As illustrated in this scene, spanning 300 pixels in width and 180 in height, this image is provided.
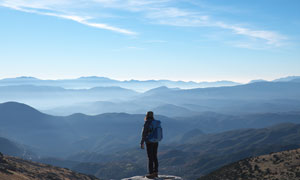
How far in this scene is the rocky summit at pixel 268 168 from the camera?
33000 mm

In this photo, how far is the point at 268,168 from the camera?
37.1m

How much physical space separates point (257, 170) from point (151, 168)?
78.9ft

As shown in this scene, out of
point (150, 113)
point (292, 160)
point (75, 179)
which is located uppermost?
point (150, 113)

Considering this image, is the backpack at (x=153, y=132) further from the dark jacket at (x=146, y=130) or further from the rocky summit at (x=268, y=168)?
the rocky summit at (x=268, y=168)

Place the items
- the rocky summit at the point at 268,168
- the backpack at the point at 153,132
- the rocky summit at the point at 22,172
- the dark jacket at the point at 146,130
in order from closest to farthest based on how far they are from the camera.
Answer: the dark jacket at the point at 146,130, the backpack at the point at 153,132, the rocky summit at the point at 22,172, the rocky summit at the point at 268,168

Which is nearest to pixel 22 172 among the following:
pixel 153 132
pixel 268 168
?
pixel 153 132

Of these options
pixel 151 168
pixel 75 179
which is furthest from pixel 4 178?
pixel 75 179

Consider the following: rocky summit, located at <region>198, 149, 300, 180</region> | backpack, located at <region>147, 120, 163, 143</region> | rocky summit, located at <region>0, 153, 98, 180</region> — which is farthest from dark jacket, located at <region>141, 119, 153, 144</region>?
rocky summit, located at <region>198, 149, 300, 180</region>

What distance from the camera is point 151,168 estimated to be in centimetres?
1770

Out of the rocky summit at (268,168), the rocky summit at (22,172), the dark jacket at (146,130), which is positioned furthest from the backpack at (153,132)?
the rocky summit at (268,168)

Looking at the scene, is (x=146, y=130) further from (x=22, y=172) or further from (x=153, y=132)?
(x=22, y=172)

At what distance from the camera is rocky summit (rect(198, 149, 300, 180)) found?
3300 cm

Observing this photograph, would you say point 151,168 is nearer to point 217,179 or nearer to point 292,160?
point 217,179

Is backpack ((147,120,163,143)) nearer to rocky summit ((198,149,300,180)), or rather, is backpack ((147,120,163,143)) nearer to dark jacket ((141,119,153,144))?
dark jacket ((141,119,153,144))
